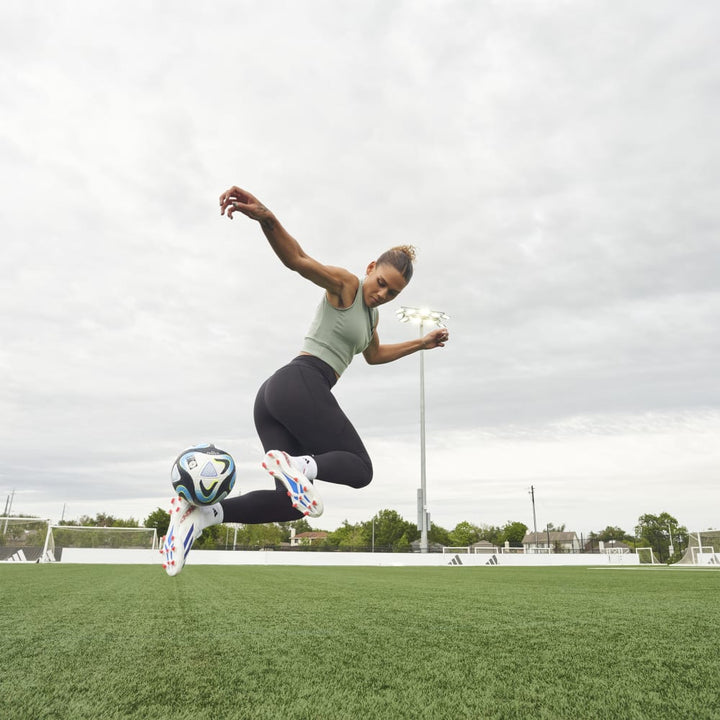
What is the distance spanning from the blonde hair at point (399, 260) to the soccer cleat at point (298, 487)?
3.78 feet

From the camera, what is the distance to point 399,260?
2.88 metres

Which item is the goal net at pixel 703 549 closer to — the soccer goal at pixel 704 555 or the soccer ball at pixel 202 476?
the soccer goal at pixel 704 555

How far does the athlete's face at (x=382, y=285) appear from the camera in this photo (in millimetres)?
2820

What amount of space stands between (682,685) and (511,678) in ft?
1.67

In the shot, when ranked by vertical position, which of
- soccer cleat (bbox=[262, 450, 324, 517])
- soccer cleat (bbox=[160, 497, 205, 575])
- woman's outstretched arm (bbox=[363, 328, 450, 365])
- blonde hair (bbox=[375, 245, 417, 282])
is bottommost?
soccer cleat (bbox=[160, 497, 205, 575])

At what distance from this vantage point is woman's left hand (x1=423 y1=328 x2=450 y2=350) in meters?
3.71

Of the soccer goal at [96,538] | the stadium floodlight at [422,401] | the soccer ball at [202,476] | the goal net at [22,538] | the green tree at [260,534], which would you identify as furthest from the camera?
the green tree at [260,534]

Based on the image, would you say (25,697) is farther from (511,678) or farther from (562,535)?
(562,535)

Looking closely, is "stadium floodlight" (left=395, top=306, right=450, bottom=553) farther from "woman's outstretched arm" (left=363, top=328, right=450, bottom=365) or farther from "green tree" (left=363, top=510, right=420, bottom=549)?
"green tree" (left=363, top=510, right=420, bottom=549)

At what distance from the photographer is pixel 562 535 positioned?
87.9 m

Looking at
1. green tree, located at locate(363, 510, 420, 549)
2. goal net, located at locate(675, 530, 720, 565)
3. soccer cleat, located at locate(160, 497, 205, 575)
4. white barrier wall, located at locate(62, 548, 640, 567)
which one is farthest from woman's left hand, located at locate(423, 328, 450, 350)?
green tree, located at locate(363, 510, 420, 549)

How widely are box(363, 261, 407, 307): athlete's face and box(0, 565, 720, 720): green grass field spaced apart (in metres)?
1.65

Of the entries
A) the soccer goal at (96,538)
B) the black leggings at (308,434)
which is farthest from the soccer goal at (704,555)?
the black leggings at (308,434)

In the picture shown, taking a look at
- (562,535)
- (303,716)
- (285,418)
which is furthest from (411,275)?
(562,535)
